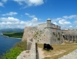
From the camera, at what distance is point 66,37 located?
167ft

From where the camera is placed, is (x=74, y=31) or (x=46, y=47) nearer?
(x=46, y=47)

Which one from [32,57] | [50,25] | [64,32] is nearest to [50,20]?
[50,25]

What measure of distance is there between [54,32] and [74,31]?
13.9 metres

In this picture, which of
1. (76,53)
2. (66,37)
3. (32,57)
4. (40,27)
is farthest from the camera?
(66,37)

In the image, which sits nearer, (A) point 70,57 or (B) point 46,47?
(A) point 70,57

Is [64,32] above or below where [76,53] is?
above

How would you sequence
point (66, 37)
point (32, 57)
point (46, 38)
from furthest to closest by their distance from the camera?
1. point (66, 37)
2. point (46, 38)
3. point (32, 57)

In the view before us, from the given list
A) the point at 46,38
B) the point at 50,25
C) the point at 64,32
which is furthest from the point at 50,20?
the point at 64,32

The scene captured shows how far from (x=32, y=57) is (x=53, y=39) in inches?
805

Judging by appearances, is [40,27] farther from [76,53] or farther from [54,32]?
[76,53]

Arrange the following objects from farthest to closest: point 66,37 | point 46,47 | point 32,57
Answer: point 66,37
point 46,47
point 32,57

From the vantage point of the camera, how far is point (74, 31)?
52.4 m

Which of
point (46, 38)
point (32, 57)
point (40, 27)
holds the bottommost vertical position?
point (32, 57)

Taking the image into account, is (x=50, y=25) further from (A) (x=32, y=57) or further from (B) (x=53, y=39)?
(A) (x=32, y=57)
